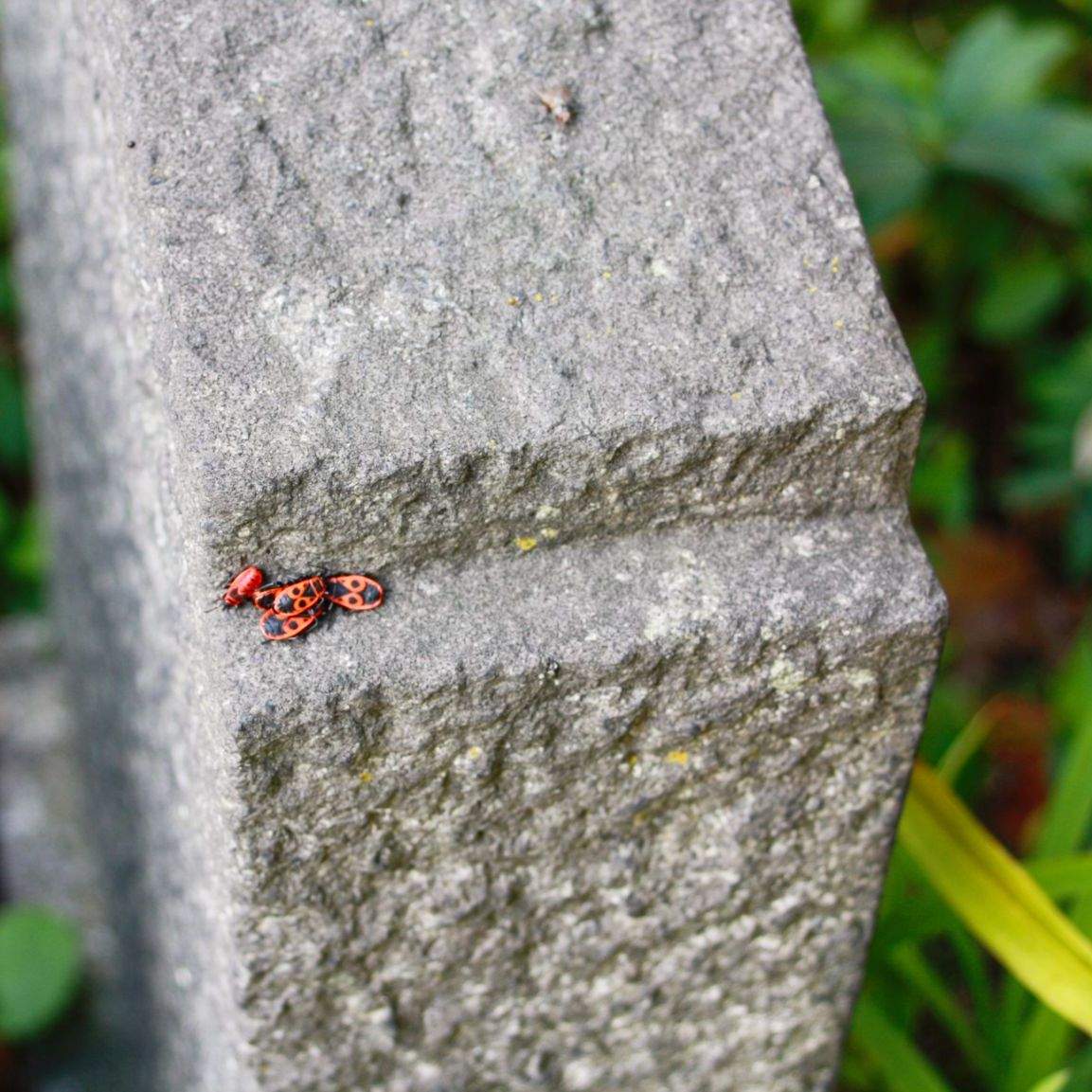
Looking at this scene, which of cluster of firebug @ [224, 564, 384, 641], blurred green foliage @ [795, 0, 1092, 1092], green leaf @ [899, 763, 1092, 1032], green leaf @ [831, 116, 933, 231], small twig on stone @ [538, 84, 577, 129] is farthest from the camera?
green leaf @ [831, 116, 933, 231]

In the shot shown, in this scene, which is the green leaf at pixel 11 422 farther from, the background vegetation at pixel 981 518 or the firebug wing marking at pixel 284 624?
the firebug wing marking at pixel 284 624

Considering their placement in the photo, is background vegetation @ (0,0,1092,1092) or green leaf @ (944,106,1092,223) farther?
green leaf @ (944,106,1092,223)

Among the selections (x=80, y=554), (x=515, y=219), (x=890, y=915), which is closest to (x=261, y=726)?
(x=515, y=219)

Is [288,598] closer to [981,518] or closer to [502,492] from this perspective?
[502,492]

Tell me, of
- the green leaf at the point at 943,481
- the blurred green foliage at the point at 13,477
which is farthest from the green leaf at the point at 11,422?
the green leaf at the point at 943,481

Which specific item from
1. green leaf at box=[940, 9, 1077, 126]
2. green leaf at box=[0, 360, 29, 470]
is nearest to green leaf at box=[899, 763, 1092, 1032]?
green leaf at box=[940, 9, 1077, 126]

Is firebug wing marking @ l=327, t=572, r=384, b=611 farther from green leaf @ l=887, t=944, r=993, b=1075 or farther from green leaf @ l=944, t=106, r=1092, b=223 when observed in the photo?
green leaf @ l=944, t=106, r=1092, b=223

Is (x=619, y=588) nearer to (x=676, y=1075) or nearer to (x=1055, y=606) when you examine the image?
(x=676, y=1075)
